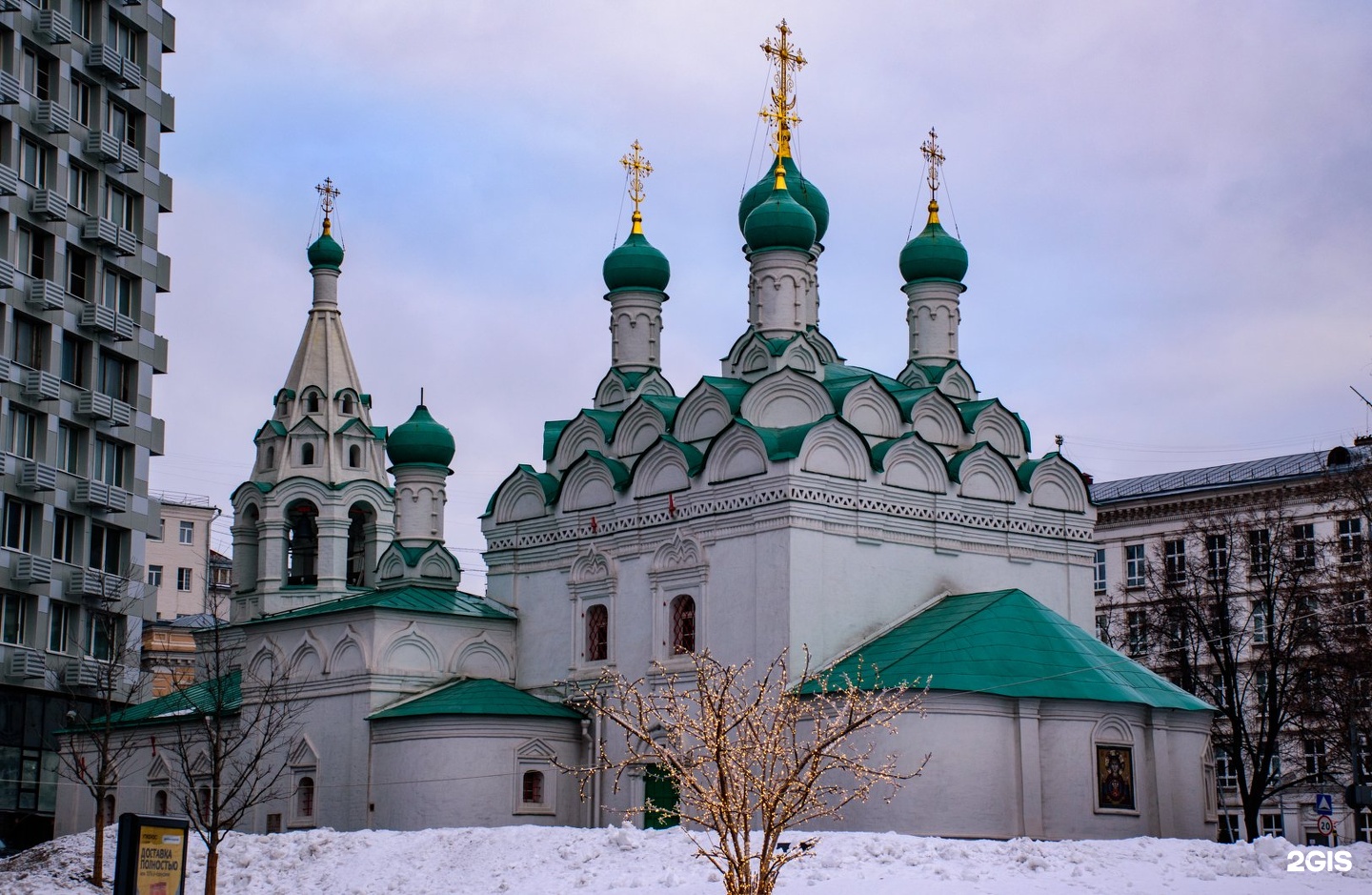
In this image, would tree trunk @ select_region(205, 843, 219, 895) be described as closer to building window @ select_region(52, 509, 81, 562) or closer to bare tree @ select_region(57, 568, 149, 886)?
bare tree @ select_region(57, 568, 149, 886)

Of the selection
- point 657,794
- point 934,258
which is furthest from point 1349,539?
point 657,794

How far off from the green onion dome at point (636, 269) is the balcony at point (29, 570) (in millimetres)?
9244

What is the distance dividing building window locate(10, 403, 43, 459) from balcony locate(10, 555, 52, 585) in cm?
144

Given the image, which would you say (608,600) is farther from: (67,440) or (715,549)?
(67,440)

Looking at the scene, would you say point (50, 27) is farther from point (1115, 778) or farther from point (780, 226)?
point (1115, 778)

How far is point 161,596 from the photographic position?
52.7 metres

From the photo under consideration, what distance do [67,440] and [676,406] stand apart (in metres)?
8.74

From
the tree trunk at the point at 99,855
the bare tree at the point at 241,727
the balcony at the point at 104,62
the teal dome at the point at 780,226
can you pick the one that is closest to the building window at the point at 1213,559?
the teal dome at the point at 780,226

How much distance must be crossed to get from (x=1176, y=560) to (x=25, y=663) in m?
19.9

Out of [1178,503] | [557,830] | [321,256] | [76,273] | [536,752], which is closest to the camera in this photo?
[557,830]

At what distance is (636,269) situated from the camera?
2950 cm

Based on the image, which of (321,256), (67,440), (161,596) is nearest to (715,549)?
(67,440)

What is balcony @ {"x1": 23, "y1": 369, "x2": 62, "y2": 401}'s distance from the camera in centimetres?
2686

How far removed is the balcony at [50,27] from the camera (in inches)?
1084
